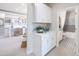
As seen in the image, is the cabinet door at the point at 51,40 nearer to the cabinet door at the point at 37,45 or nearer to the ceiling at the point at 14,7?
the cabinet door at the point at 37,45

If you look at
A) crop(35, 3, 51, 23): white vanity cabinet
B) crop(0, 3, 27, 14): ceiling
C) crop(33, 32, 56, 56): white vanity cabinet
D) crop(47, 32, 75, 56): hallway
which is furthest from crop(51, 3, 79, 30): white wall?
crop(0, 3, 27, 14): ceiling

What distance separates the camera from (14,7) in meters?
1.82

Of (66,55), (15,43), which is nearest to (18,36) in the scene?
(15,43)

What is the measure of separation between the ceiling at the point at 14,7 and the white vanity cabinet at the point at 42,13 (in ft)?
0.87

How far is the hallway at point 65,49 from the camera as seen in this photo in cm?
189

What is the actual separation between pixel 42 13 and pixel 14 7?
59 cm

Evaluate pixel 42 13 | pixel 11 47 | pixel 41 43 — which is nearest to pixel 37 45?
pixel 41 43

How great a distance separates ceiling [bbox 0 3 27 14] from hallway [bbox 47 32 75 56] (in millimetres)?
1013

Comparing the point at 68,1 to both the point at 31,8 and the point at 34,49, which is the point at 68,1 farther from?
the point at 34,49

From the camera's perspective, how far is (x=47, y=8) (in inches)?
76.4

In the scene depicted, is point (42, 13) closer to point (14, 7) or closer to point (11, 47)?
point (14, 7)

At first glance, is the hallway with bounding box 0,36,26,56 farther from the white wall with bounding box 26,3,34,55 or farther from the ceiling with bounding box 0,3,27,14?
the ceiling with bounding box 0,3,27,14

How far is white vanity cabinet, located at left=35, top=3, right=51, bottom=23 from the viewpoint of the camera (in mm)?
1921

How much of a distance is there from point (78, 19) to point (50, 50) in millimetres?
868
